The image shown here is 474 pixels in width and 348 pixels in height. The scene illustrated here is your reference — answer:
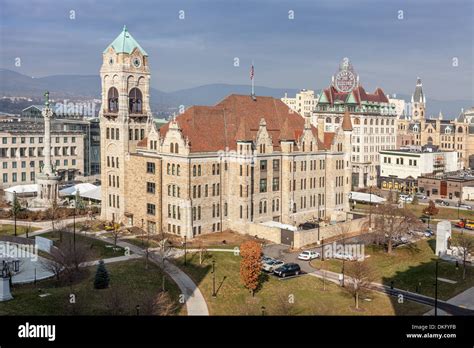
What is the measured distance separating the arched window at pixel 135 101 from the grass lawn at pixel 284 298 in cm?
2674

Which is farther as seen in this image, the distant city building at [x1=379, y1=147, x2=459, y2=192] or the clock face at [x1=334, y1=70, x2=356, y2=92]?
the clock face at [x1=334, y1=70, x2=356, y2=92]

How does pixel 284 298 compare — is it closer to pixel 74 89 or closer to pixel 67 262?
pixel 67 262

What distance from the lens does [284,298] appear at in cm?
4234

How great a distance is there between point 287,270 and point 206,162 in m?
18.8

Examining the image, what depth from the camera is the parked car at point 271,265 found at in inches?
1968

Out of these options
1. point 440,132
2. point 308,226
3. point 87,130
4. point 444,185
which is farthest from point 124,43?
point 440,132

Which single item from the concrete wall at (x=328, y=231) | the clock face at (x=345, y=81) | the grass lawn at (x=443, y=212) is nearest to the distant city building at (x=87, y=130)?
the clock face at (x=345, y=81)

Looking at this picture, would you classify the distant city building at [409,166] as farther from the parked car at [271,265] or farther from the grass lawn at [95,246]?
the grass lawn at [95,246]

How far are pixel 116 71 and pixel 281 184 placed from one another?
25271 mm

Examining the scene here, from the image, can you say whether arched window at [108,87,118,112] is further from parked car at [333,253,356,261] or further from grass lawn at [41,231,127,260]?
parked car at [333,253,356,261]

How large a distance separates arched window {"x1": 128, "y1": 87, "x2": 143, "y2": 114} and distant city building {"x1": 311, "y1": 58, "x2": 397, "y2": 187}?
5654cm

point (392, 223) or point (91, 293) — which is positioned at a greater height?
point (392, 223)

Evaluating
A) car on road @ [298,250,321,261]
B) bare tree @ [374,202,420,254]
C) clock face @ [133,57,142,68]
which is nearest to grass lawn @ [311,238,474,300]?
car on road @ [298,250,321,261]

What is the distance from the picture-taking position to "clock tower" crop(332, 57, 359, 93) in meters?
125
